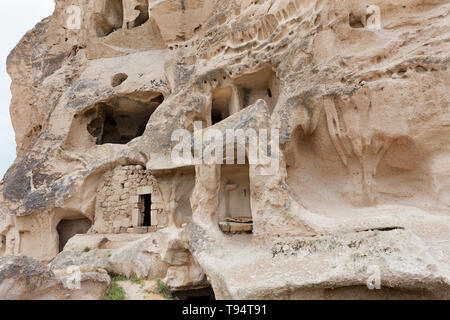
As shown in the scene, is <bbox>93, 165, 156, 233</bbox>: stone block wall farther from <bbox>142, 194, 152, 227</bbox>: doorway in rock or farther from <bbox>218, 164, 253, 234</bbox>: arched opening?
<bbox>218, 164, 253, 234</bbox>: arched opening

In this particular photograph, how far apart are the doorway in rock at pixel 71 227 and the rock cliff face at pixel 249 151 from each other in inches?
2.4

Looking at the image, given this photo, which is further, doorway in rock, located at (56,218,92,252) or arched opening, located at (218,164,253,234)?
doorway in rock, located at (56,218,92,252)

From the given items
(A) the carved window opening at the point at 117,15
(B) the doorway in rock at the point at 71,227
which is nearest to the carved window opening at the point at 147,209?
(B) the doorway in rock at the point at 71,227

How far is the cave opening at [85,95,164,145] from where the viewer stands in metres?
10.4

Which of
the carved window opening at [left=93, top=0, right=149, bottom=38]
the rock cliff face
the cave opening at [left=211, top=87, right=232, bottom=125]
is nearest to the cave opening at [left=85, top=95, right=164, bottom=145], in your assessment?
the rock cliff face

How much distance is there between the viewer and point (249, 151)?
484cm

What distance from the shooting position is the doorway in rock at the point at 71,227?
9664mm

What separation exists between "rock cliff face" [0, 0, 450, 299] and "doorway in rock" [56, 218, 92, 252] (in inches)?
2.4

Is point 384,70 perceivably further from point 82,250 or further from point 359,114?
point 82,250

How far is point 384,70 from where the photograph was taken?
15.8 feet

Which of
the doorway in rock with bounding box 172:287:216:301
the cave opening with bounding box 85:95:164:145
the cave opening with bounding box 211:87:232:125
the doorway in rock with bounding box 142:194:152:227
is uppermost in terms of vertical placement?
the cave opening with bounding box 85:95:164:145

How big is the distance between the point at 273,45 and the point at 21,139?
9250 mm

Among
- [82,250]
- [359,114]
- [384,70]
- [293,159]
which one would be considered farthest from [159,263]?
[384,70]

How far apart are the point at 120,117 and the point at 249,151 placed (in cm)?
799
